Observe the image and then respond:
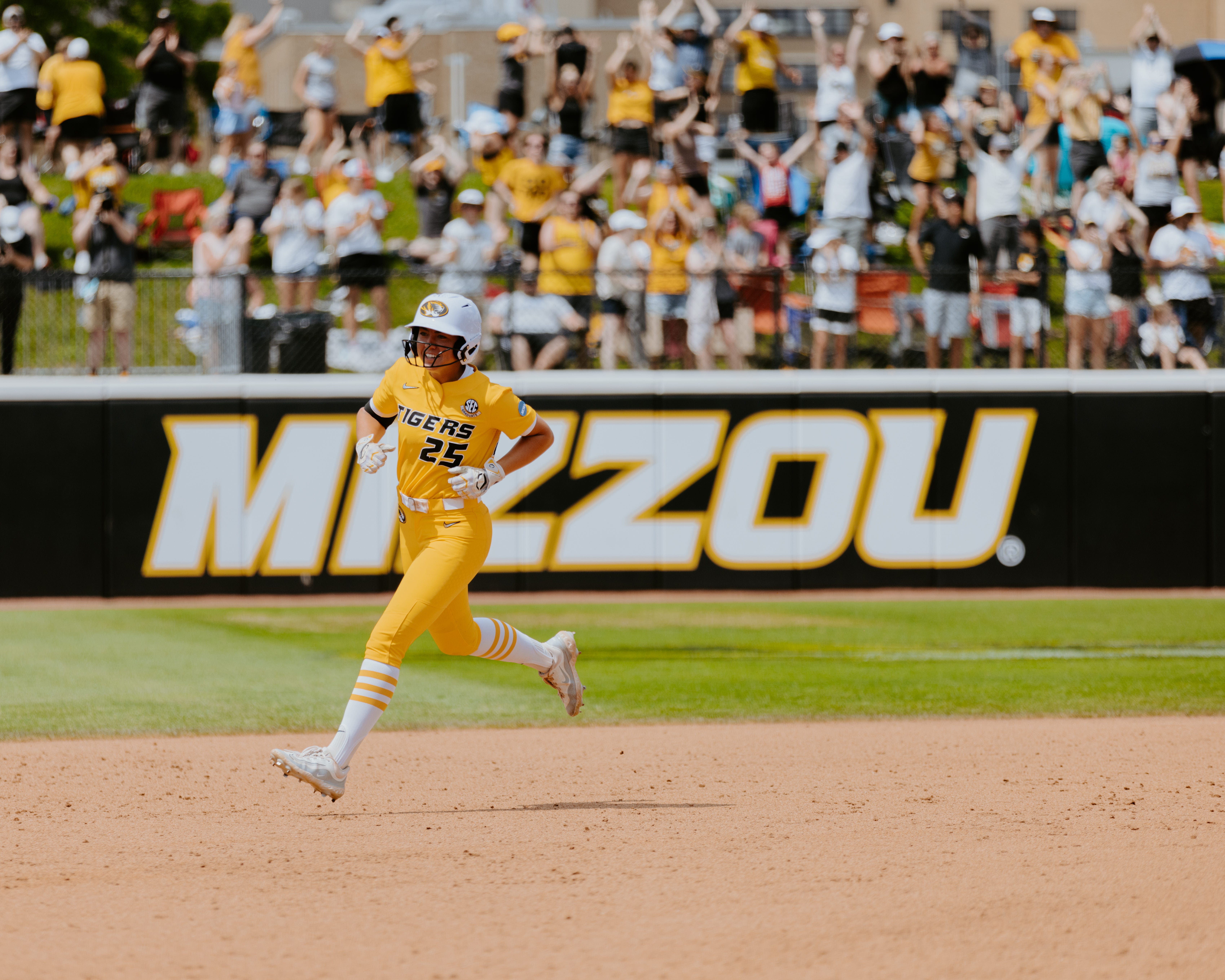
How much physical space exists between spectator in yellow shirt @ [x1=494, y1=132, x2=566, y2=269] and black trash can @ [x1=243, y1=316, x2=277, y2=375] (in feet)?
9.31

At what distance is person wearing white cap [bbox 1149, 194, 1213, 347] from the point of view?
15867 millimetres

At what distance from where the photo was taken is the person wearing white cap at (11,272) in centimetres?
1513

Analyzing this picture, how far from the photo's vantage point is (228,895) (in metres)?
5.40

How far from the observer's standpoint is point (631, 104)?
1953cm

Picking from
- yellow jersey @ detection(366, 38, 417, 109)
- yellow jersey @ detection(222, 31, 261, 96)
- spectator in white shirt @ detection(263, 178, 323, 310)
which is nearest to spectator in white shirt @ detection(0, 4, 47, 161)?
yellow jersey @ detection(222, 31, 261, 96)

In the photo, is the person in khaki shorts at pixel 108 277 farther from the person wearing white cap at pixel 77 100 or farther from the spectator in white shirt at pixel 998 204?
the spectator in white shirt at pixel 998 204

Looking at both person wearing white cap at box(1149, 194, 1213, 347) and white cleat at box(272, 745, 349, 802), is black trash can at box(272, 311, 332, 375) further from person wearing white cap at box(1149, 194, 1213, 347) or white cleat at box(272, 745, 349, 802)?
white cleat at box(272, 745, 349, 802)

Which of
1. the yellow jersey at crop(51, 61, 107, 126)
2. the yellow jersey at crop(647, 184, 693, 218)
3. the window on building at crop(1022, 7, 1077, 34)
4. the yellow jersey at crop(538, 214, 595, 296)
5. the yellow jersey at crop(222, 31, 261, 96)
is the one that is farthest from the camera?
the window on building at crop(1022, 7, 1077, 34)

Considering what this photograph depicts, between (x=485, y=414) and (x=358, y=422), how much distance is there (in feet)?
1.96

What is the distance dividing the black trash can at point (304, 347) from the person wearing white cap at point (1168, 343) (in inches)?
334

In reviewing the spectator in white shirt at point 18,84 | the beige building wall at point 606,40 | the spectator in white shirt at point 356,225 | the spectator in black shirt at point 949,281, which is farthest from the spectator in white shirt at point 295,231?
the beige building wall at point 606,40

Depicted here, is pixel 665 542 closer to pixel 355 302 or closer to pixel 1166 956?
pixel 355 302

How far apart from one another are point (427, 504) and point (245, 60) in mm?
→ 14611

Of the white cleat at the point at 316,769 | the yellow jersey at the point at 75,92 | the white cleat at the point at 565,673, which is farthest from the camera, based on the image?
the yellow jersey at the point at 75,92
